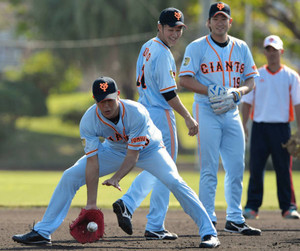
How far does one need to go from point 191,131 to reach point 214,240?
117 centimetres

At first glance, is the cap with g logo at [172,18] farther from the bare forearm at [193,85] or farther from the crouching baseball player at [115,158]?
the crouching baseball player at [115,158]

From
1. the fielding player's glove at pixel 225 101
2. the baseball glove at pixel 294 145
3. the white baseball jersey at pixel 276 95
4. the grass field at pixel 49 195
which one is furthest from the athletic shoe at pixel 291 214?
the fielding player's glove at pixel 225 101

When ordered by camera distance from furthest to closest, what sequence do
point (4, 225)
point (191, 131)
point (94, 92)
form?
point (4, 225), point (191, 131), point (94, 92)

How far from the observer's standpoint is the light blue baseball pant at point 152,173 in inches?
259

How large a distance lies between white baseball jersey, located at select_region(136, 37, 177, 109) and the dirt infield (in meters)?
1.43

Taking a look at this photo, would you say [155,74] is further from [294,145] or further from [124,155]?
[294,145]

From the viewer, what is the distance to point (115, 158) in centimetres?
675

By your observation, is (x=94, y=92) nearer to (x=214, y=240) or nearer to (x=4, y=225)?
(x=214, y=240)

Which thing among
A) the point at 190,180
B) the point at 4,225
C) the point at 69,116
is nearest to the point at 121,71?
the point at 69,116

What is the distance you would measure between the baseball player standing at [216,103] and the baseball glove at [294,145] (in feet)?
4.98

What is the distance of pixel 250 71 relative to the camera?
312 inches

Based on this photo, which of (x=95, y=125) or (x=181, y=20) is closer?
(x=95, y=125)

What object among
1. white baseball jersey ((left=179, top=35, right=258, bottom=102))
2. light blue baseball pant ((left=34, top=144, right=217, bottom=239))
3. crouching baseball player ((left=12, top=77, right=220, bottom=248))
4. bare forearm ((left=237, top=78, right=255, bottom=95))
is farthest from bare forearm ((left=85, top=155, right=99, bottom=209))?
bare forearm ((left=237, top=78, right=255, bottom=95))

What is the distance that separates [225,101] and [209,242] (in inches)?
66.8
